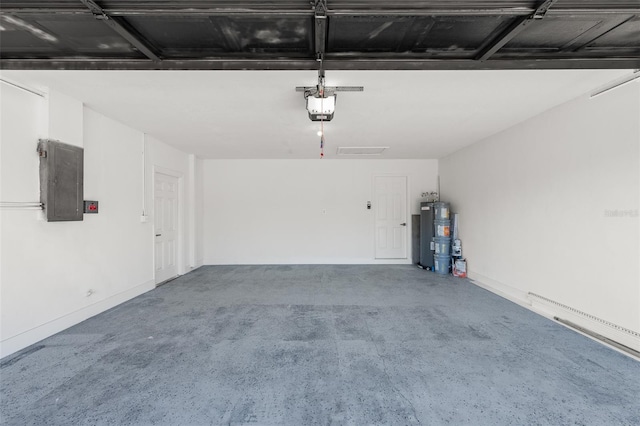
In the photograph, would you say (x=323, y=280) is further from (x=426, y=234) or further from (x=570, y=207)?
(x=570, y=207)

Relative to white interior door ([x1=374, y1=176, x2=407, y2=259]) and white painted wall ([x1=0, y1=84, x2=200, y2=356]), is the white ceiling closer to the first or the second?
white painted wall ([x1=0, y1=84, x2=200, y2=356])

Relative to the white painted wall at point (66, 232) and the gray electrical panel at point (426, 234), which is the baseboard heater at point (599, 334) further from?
the white painted wall at point (66, 232)

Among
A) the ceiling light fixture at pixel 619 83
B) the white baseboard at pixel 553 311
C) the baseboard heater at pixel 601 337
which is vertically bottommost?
the baseboard heater at pixel 601 337

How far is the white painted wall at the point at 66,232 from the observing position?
2.37m

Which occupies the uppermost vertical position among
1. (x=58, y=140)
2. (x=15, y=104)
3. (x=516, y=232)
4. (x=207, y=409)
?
(x=15, y=104)

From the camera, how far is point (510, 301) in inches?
143

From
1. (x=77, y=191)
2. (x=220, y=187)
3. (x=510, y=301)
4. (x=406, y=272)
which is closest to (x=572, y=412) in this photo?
(x=510, y=301)

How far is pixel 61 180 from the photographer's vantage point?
8.91 ft

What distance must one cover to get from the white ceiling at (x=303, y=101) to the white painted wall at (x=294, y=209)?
1604mm

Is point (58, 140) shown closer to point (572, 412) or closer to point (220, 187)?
point (220, 187)

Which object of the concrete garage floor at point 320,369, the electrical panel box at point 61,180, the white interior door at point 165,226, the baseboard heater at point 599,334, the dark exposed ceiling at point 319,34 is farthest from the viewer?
the white interior door at point 165,226

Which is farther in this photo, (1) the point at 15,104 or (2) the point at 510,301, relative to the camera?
(2) the point at 510,301

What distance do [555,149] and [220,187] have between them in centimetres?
604

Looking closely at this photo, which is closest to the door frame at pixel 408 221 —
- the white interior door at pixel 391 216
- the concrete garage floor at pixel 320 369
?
the white interior door at pixel 391 216
